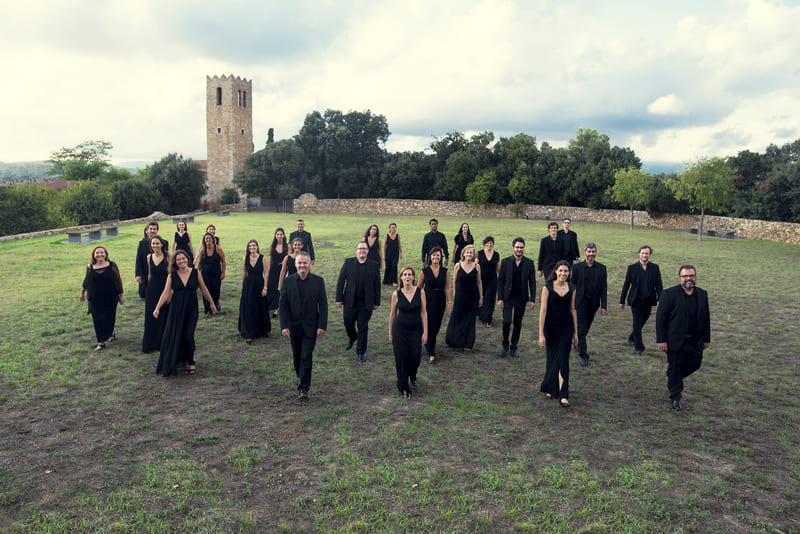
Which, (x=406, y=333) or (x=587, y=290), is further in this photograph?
(x=587, y=290)

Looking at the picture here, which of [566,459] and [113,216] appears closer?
[566,459]

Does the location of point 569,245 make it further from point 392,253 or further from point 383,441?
point 383,441

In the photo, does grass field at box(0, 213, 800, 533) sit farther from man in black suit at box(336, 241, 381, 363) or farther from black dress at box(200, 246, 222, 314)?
black dress at box(200, 246, 222, 314)

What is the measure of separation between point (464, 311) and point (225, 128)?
219 ft

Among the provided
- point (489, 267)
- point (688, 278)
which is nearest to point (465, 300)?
point (489, 267)

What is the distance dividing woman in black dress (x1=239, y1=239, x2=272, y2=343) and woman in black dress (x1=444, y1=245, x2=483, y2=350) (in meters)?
3.45

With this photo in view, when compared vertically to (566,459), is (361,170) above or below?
above

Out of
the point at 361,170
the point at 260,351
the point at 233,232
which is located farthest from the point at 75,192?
the point at 260,351

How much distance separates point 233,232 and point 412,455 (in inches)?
1141

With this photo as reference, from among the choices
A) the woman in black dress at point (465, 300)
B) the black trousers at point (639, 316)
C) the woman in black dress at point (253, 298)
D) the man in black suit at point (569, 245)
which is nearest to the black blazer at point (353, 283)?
the woman in black dress at point (465, 300)

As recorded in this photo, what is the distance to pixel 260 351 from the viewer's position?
924cm

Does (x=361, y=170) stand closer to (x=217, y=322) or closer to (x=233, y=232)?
(x=233, y=232)

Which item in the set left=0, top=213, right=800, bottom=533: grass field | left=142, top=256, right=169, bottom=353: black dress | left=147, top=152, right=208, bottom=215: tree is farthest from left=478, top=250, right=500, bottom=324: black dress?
left=147, top=152, right=208, bottom=215: tree

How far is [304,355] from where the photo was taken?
6996 millimetres
